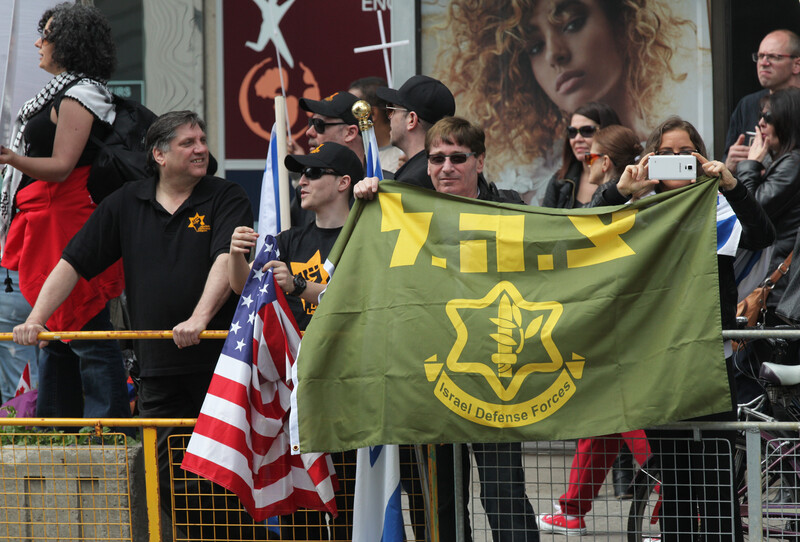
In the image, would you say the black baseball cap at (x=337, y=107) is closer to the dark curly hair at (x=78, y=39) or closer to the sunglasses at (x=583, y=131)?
the dark curly hair at (x=78, y=39)

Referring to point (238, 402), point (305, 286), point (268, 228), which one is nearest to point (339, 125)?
point (268, 228)

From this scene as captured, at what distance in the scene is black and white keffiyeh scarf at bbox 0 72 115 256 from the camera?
6.47 meters

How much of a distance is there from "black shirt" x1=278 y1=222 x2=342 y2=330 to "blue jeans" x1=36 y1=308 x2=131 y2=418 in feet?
4.45

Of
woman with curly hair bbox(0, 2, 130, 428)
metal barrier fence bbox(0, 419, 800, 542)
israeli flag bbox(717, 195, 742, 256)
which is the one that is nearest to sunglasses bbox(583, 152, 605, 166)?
israeli flag bbox(717, 195, 742, 256)

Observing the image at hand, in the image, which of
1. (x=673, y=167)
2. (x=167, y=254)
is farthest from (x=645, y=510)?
(x=167, y=254)

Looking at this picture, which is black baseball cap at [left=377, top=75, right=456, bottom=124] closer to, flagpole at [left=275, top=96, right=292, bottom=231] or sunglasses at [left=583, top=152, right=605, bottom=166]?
flagpole at [left=275, top=96, right=292, bottom=231]

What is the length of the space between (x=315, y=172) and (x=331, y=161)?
10 centimetres

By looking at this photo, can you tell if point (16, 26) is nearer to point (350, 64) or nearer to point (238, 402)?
point (238, 402)

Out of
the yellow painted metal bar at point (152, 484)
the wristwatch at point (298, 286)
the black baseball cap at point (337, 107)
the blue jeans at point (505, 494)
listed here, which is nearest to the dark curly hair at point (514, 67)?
the black baseball cap at point (337, 107)

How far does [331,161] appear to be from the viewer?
5.62 metres

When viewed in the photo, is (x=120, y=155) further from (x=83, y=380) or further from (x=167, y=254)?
(x=83, y=380)

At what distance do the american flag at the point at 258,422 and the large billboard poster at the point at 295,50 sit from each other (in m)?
4.52

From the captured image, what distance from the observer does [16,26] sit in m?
6.45

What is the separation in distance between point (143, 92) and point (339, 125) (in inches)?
135
